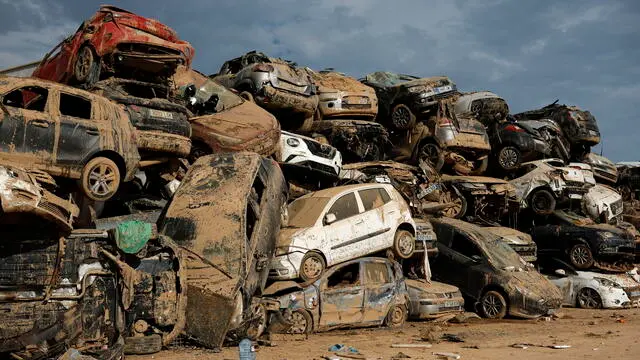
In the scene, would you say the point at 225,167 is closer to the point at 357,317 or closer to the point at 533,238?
the point at 357,317

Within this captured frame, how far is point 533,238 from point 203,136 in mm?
10184

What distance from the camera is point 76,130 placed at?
9.64 metres

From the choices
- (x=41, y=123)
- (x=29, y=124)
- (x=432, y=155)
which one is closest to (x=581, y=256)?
(x=432, y=155)

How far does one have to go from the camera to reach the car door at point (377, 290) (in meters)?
10.8

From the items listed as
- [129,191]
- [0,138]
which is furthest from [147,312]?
[129,191]

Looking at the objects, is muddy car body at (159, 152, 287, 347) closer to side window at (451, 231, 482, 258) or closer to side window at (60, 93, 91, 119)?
side window at (60, 93, 91, 119)

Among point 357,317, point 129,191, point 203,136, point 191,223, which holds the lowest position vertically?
point 357,317

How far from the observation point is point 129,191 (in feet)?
41.3

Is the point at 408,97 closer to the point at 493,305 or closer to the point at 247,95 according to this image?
the point at 247,95

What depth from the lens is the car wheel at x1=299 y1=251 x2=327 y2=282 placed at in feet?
35.6

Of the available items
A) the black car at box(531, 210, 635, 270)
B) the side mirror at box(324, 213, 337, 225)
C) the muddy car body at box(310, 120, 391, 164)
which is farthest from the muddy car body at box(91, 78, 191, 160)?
the black car at box(531, 210, 635, 270)

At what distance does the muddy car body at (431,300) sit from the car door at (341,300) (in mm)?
1658

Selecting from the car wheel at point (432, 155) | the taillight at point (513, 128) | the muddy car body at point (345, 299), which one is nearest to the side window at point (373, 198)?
the muddy car body at point (345, 299)

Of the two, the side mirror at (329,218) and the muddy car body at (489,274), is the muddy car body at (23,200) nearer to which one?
the side mirror at (329,218)
